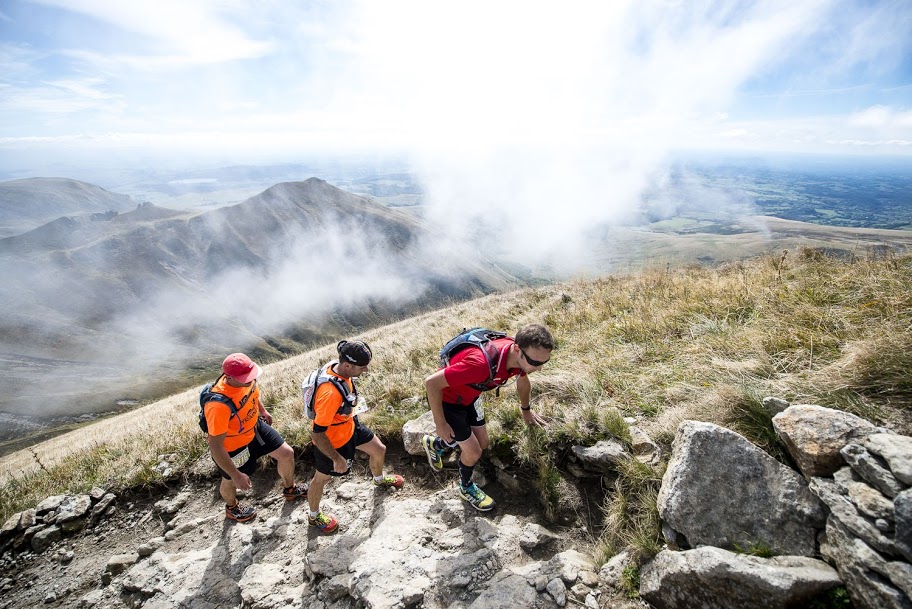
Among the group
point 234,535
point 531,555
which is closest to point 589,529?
point 531,555

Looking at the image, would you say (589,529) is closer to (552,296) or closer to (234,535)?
(234,535)

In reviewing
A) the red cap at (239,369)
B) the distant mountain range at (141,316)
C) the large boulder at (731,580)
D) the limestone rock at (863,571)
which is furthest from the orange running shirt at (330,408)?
the distant mountain range at (141,316)

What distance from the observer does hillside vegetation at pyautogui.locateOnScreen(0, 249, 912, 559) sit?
4090 millimetres

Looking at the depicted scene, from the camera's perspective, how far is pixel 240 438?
6.05m

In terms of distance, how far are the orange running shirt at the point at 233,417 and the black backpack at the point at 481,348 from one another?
10.5 feet

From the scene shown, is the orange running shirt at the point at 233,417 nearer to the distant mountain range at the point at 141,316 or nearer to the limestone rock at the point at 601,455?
the limestone rock at the point at 601,455

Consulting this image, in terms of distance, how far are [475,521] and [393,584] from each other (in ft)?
4.15

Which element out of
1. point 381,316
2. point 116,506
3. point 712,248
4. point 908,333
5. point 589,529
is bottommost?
point 381,316

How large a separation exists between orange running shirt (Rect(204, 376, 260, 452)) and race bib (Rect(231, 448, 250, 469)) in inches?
4.8

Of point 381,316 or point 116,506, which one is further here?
point 381,316

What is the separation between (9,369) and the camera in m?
116

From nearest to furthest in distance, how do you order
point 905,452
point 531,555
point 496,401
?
point 905,452, point 531,555, point 496,401

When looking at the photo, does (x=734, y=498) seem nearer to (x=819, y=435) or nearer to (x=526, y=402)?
(x=819, y=435)

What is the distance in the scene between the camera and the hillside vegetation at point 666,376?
4.09m
